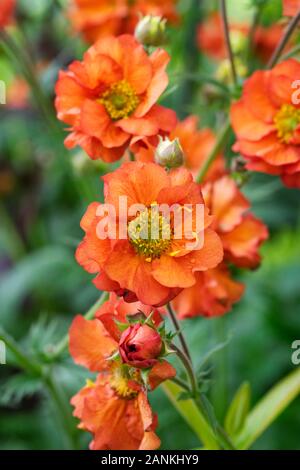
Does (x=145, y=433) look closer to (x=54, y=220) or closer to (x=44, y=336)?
(x=44, y=336)

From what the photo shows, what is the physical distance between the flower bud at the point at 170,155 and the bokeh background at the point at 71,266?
38 cm

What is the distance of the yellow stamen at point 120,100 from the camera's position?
3.48 feet

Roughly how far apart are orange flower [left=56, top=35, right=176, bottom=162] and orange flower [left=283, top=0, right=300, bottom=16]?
9.5 inches

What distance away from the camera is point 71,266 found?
1.72 metres

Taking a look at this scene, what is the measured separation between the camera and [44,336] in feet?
4.34

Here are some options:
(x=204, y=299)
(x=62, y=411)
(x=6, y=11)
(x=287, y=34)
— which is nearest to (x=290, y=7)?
(x=287, y=34)

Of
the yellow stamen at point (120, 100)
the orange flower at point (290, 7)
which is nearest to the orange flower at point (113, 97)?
the yellow stamen at point (120, 100)

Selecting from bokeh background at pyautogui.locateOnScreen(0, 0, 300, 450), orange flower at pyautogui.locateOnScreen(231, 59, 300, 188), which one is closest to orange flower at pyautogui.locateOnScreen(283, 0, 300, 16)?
bokeh background at pyautogui.locateOnScreen(0, 0, 300, 450)

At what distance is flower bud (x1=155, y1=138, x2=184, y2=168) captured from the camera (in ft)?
3.07

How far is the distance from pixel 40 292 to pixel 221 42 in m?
0.70

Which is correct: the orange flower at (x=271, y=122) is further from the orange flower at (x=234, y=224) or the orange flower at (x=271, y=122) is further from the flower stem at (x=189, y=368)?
the flower stem at (x=189, y=368)

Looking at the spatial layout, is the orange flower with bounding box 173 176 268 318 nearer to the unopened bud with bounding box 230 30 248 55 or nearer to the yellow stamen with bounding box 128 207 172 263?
the yellow stamen with bounding box 128 207 172 263

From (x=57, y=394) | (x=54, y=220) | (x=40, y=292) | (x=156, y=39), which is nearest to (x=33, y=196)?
(x=54, y=220)

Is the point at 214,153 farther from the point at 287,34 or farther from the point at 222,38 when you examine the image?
the point at 222,38
